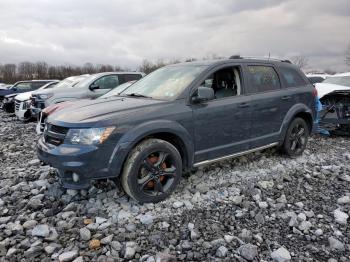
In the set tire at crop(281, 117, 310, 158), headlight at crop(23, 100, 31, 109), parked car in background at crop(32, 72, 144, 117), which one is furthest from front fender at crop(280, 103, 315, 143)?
headlight at crop(23, 100, 31, 109)

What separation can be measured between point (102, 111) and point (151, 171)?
91 centimetres

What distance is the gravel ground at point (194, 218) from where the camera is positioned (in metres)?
2.94

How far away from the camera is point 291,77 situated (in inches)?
218

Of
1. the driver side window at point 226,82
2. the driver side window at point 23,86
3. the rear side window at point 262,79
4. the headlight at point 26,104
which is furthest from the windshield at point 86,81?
the driver side window at point 23,86

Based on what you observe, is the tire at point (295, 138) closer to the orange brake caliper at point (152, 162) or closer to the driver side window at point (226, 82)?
the driver side window at point (226, 82)

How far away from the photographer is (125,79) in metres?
10.6

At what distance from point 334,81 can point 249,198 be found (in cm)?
708

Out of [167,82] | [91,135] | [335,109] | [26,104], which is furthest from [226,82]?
[26,104]

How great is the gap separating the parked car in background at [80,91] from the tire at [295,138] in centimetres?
594

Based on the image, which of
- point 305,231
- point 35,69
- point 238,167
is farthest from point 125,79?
point 35,69

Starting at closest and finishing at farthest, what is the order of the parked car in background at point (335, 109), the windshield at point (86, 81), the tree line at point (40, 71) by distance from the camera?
the parked car in background at point (335, 109) < the windshield at point (86, 81) < the tree line at point (40, 71)

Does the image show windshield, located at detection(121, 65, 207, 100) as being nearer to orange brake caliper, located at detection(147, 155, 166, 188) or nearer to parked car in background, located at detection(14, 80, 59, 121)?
orange brake caliper, located at detection(147, 155, 166, 188)

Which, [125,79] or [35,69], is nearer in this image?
[125,79]

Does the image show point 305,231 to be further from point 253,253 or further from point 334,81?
point 334,81
